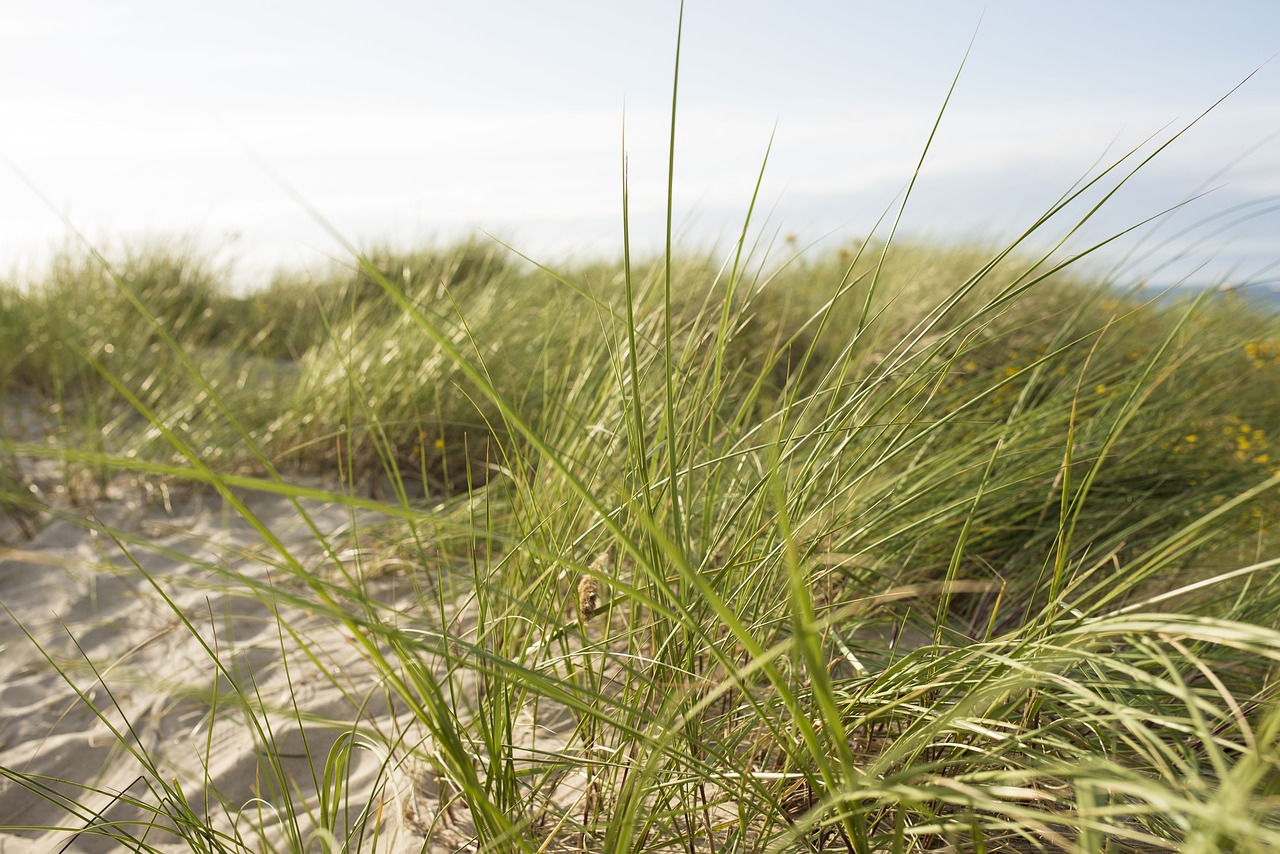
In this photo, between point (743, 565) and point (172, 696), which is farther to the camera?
point (172, 696)

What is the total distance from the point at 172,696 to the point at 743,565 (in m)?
1.46

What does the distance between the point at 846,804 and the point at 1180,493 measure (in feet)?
5.90

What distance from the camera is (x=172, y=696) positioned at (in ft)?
5.88

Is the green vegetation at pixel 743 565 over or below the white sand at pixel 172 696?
over

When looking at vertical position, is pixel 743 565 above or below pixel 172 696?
above

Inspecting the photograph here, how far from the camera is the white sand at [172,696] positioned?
1316mm

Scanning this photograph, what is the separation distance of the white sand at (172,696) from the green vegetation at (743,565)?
0.04m

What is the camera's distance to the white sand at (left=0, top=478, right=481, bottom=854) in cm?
132

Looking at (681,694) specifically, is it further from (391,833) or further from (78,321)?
(78,321)

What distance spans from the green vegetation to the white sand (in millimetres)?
36

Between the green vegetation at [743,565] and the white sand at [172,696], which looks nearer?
the green vegetation at [743,565]

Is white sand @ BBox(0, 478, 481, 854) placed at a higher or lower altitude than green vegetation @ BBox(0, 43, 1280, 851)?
lower

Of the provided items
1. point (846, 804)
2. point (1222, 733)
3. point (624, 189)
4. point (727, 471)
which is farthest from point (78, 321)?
point (1222, 733)

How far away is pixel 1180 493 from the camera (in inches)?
85.5
